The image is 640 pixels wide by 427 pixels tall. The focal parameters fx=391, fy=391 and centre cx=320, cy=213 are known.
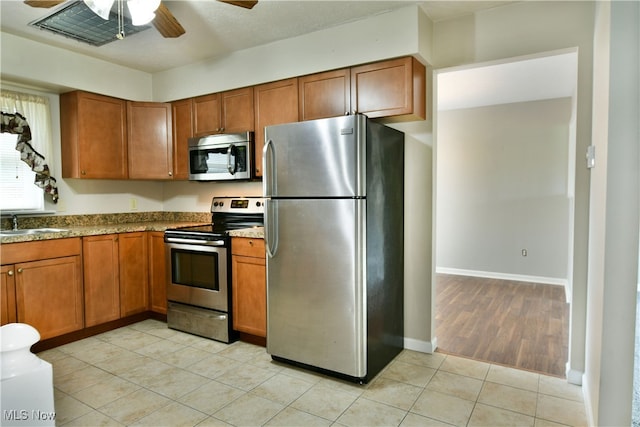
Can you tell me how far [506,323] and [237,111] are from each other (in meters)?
3.15

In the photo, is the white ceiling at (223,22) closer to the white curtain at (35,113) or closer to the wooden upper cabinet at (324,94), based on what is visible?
the wooden upper cabinet at (324,94)

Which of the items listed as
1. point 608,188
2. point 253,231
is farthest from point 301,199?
point 608,188

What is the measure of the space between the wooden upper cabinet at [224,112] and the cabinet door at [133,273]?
3.86ft

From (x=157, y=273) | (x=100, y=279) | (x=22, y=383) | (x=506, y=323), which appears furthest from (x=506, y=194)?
(x=22, y=383)

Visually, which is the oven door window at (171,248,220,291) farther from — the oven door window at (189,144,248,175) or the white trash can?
the white trash can

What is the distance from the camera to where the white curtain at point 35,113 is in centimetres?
327

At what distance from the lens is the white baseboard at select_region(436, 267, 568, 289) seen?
17.0 feet

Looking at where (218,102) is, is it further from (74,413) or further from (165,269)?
(74,413)

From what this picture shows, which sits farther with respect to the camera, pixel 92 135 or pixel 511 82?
pixel 511 82

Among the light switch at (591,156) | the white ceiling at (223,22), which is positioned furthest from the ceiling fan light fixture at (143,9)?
the light switch at (591,156)

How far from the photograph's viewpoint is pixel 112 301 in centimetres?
346

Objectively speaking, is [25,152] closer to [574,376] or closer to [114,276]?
[114,276]

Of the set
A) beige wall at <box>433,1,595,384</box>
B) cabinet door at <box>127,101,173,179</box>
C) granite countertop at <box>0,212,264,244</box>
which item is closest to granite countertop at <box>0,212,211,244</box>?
granite countertop at <box>0,212,264,244</box>

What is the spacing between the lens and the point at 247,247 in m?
3.06
